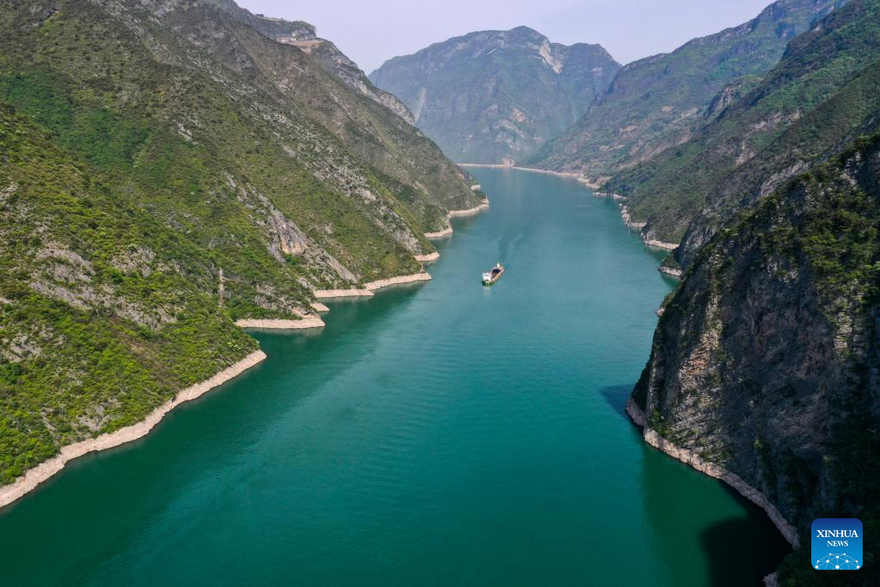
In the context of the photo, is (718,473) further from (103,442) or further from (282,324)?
(282,324)

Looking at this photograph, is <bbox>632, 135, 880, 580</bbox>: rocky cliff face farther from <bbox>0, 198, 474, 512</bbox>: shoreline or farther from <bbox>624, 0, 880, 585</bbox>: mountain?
<bbox>0, 198, 474, 512</bbox>: shoreline

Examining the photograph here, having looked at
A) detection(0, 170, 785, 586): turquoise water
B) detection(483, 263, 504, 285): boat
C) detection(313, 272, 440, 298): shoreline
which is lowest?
detection(0, 170, 785, 586): turquoise water

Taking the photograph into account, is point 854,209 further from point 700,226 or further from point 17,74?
point 17,74

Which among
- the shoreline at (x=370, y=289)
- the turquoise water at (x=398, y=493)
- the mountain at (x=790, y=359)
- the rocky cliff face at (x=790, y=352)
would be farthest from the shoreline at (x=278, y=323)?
the rocky cliff face at (x=790, y=352)

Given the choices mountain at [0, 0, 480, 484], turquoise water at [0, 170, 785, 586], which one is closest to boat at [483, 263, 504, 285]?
mountain at [0, 0, 480, 484]

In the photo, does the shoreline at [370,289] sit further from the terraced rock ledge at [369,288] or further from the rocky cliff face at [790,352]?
the rocky cliff face at [790,352]

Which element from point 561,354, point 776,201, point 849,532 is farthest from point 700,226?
point 849,532
